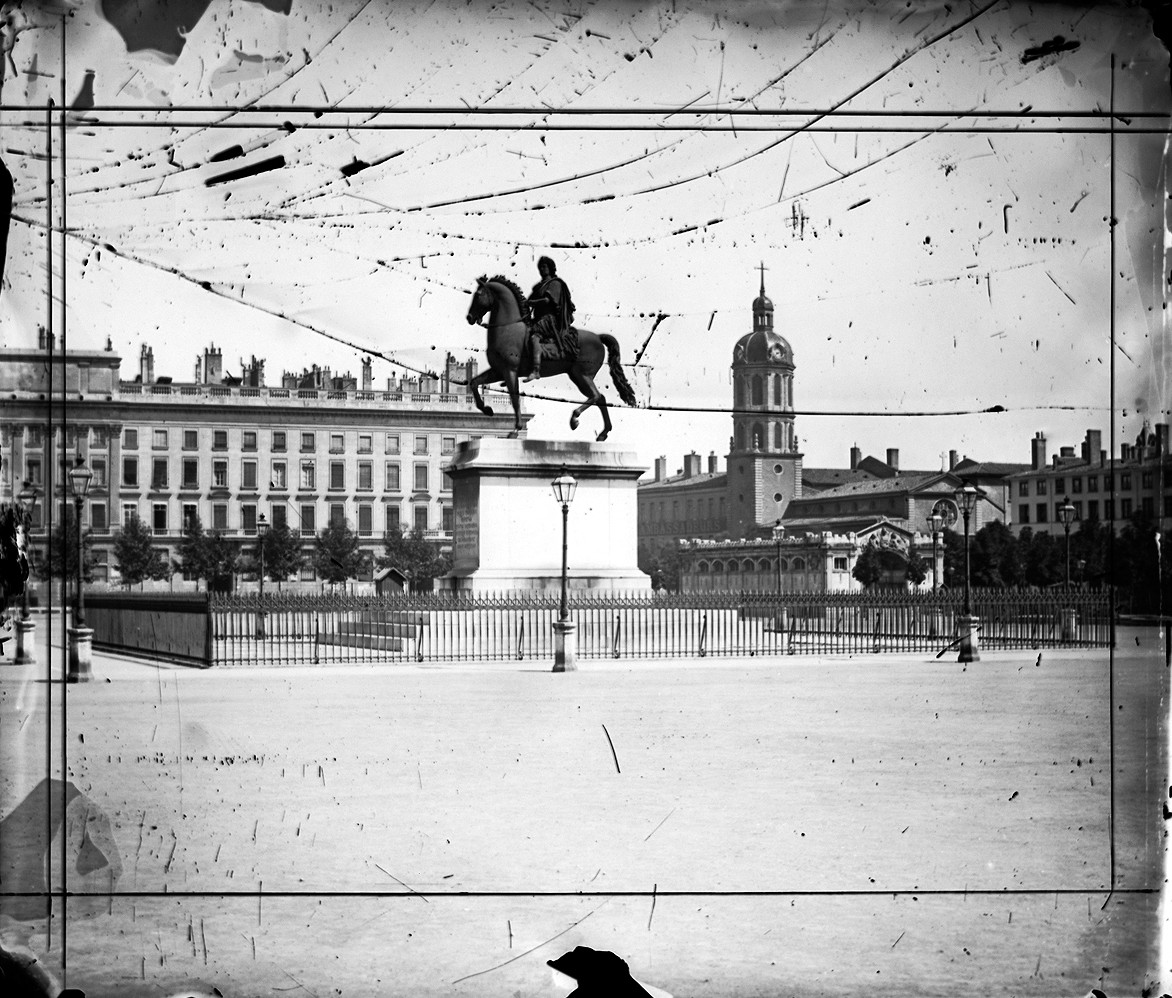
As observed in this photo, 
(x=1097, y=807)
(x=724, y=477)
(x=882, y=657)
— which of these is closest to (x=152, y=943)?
(x=1097, y=807)

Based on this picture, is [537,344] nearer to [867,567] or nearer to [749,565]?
[749,565]

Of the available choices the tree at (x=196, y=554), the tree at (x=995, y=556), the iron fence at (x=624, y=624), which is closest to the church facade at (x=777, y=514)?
the tree at (x=995, y=556)

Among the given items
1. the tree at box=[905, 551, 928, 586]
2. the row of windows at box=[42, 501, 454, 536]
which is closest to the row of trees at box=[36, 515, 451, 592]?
the row of windows at box=[42, 501, 454, 536]

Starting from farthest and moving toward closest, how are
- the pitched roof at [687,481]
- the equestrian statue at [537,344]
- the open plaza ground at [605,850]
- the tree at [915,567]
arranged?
the tree at [915,567] < the pitched roof at [687,481] < the equestrian statue at [537,344] < the open plaza ground at [605,850]

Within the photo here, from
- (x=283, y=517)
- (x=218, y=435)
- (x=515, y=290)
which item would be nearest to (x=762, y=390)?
(x=515, y=290)

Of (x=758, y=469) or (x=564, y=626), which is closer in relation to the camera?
(x=564, y=626)

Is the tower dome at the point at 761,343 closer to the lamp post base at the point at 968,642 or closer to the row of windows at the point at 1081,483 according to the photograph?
the row of windows at the point at 1081,483
